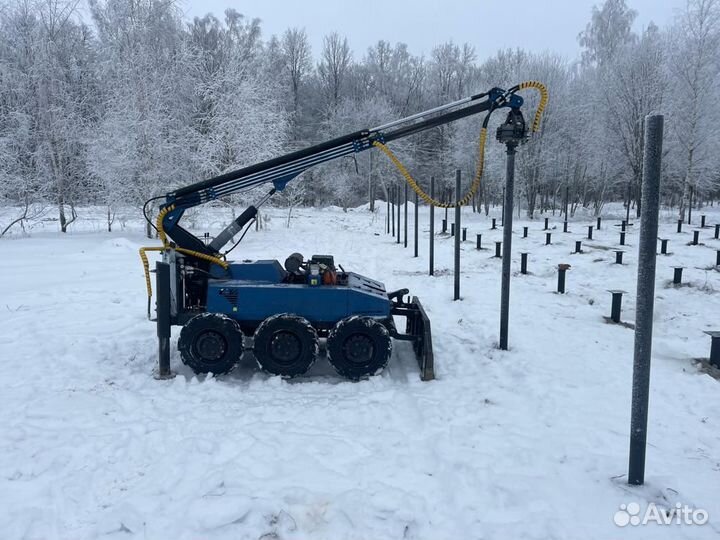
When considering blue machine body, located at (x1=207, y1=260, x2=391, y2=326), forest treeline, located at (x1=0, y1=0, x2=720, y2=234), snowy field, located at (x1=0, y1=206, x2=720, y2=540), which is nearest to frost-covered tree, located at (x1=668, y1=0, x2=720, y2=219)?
forest treeline, located at (x1=0, y1=0, x2=720, y2=234)

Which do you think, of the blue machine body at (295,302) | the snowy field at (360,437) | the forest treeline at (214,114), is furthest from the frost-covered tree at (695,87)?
the blue machine body at (295,302)

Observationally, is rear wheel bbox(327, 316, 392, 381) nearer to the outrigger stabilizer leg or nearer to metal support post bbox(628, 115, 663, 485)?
the outrigger stabilizer leg

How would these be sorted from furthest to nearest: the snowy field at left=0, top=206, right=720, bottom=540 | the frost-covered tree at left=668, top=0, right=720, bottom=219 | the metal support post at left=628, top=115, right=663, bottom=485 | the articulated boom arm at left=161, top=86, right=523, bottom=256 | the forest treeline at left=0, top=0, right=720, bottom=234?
1. the frost-covered tree at left=668, top=0, right=720, bottom=219
2. the forest treeline at left=0, top=0, right=720, bottom=234
3. the articulated boom arm at left=161, top=86, right=523, bottom=256
4. the snowy field at left=0, top=206, right=720, bottom=540
5. the metal support post at left=628, top=115, right=663, bottom=485

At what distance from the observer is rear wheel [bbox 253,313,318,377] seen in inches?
192

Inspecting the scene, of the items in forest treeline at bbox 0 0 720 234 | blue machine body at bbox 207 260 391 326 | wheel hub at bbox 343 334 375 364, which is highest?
forest treeline at bbox 0 0 720 234

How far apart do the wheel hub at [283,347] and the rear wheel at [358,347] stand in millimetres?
327

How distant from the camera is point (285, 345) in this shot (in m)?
4.94

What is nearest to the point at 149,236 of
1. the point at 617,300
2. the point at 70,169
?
the point at 70,169

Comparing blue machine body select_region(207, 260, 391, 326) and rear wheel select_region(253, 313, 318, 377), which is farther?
blue machine body select_region(207, 260, 391, 326)

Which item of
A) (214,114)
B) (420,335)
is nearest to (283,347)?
(420,335)

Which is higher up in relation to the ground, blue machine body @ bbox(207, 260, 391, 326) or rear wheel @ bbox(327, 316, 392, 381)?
blue machine body @ bbox(207, 260, 391, 326)

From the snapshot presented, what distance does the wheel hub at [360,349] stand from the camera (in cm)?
493

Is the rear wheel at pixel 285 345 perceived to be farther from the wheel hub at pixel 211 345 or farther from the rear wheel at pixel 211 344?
the wheel hub at pixel 211 345

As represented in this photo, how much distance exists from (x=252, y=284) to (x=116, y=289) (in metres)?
5.13
